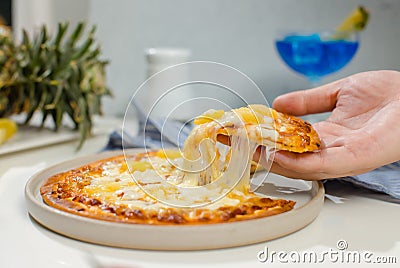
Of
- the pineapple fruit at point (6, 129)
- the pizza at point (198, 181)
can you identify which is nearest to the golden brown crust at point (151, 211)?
the pizza at point (198, 181)

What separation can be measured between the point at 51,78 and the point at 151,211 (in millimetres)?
808

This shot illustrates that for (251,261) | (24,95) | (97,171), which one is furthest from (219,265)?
(24,95)

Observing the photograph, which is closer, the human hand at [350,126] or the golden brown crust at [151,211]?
the golden brown crust at [151,211]

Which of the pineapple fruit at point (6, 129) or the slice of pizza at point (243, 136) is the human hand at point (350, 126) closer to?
the slice of pizza at point (243, 136)

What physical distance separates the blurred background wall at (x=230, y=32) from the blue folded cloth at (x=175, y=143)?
1.73ft

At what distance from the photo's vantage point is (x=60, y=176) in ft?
3.08

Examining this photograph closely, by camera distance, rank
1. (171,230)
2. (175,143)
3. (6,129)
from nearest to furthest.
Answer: (171,230) < (175,143) < (6,129)

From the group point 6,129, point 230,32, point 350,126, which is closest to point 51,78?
point 6,129

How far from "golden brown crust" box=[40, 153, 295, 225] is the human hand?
85mm

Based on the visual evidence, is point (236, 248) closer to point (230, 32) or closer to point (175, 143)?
point (175, 143)

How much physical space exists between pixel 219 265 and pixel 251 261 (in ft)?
0.14

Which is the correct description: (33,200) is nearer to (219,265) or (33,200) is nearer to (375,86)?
(219,265)

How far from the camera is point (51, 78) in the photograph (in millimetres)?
1436

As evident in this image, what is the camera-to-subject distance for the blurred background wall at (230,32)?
5.51ft
